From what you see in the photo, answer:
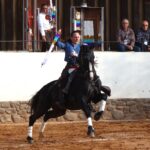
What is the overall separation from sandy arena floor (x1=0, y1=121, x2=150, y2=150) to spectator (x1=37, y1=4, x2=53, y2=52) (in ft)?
6.92

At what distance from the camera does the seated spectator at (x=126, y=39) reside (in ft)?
66.9

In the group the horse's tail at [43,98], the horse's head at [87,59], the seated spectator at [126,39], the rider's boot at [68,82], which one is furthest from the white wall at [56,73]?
the horse's head at [87,59]

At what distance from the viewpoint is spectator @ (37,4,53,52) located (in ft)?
65.9

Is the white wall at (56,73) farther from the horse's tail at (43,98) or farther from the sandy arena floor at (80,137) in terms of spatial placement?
the horse's tail at (43,98)

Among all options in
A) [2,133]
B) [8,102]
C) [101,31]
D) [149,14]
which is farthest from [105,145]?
[149,14]

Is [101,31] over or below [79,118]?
over

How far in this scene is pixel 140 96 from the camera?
2050 cm

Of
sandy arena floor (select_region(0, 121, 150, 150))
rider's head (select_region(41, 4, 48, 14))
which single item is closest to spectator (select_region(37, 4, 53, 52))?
rider's head (select_region(41, 4, 48, 14))

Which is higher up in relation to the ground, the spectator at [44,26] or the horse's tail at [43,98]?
the spectator at [44,26]

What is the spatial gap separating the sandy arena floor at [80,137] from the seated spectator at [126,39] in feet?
6.71

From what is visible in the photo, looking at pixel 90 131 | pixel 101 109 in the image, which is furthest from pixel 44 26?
pixel 90 131

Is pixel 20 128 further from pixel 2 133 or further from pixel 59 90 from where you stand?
pixel 59 90

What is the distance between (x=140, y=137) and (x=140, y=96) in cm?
445

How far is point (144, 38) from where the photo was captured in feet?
67.8
